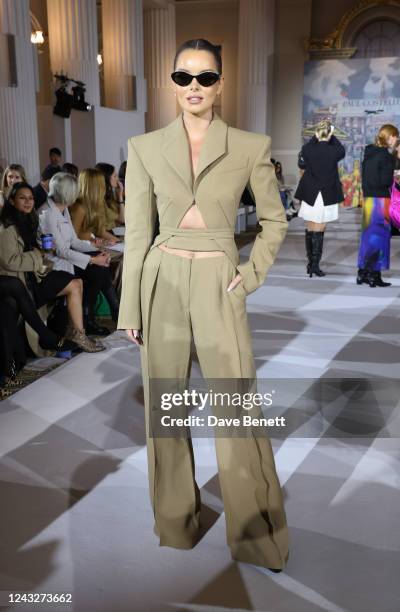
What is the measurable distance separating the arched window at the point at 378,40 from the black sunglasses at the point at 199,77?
16.4 metres

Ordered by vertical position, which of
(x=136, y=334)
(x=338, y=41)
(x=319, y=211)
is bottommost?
(x=319, y=211)

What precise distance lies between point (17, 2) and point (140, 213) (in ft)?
25.9

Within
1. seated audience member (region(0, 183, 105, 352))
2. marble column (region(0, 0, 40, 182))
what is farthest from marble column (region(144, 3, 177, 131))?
seated audience member (region(0, 183, 105, 352))

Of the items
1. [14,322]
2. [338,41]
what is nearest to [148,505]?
[14,322]

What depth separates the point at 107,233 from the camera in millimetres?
6012

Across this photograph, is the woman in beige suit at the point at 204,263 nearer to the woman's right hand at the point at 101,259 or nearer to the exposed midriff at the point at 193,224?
the exposed midriff at the point at 193,224

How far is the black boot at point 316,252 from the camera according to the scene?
6.87 metres

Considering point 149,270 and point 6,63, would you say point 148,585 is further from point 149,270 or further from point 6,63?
point 6,63

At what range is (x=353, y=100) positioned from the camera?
53.6 ft

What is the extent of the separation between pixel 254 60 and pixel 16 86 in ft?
28.6

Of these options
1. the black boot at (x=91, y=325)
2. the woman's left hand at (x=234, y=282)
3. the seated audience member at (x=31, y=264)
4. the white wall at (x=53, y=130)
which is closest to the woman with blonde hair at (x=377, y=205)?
the black boot at (x=91, y=325)

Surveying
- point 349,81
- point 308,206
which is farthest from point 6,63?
point 349,81

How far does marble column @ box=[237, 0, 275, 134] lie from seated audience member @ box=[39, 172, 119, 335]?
454 inches

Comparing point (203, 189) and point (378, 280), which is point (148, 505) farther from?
point (378, 280)
